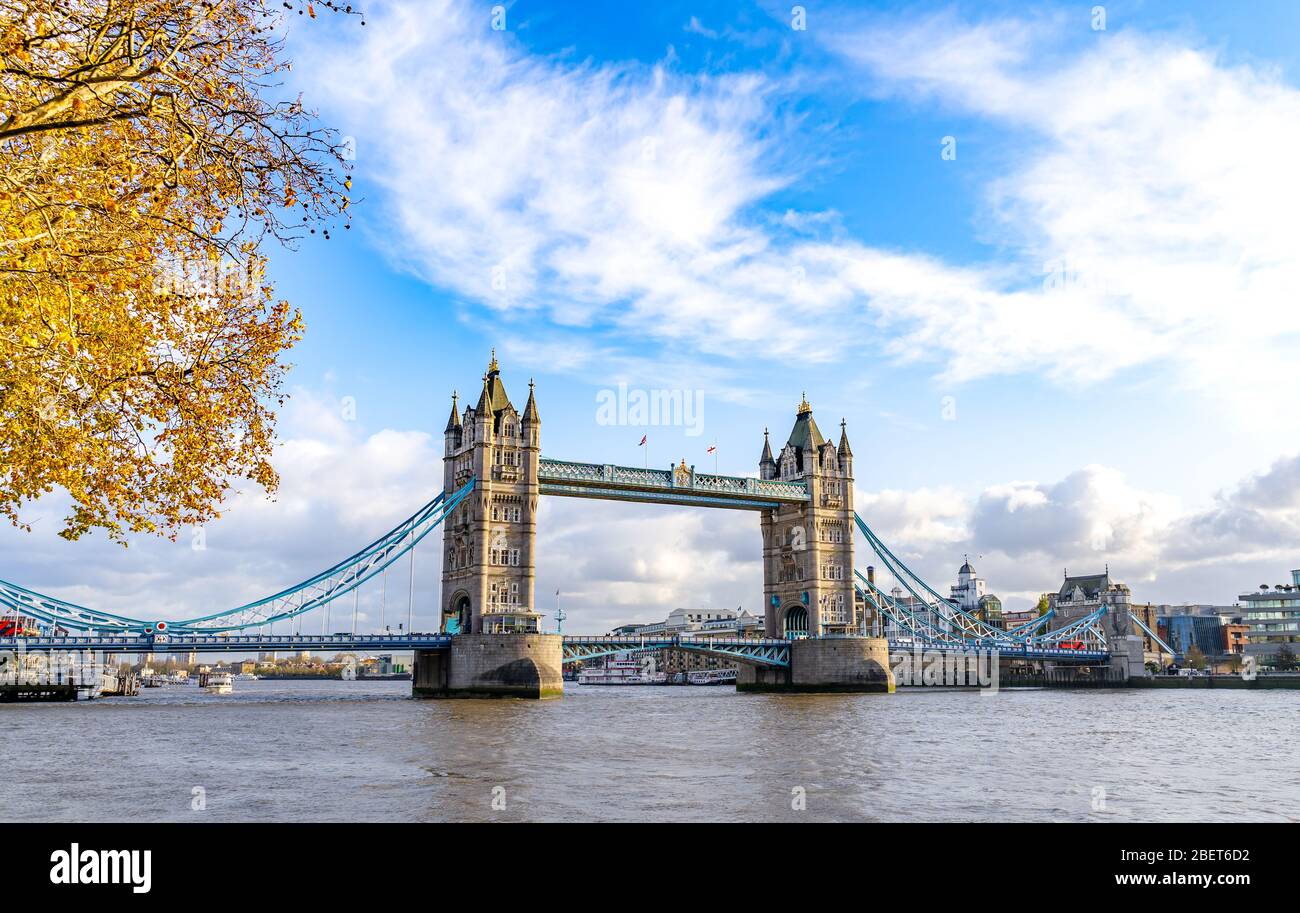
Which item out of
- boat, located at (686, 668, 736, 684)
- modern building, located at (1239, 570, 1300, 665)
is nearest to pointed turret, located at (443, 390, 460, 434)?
boat, located at (686, 668, 736, 684)

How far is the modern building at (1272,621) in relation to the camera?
11638 cm

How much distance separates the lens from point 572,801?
17.6m

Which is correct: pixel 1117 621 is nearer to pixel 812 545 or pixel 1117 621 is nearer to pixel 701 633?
pixel 812 545

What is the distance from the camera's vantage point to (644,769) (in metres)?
22.7

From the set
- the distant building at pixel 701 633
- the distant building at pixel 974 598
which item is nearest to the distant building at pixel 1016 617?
the distant building at pixel 974 598

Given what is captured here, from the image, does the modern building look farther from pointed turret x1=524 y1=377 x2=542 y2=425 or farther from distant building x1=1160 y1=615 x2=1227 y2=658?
pointed turret x1=524 y1=377 x2=542 y2=425

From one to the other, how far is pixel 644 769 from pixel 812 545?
5955cm

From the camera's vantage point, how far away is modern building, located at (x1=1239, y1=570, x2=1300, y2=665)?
4582 inches

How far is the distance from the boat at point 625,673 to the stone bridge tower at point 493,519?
7480 cm

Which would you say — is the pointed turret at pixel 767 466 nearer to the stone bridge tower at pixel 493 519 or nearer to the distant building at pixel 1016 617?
the stone bridge tower at pixel 493 519

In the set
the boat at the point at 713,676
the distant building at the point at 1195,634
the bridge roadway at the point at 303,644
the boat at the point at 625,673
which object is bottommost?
the boat at the point at 625,673

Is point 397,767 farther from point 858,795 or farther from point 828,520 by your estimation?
point 828,520

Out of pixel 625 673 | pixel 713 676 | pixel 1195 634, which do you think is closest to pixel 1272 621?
pixel 1195 634
